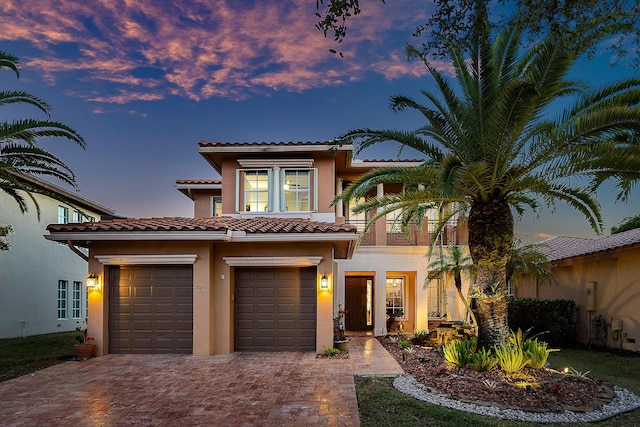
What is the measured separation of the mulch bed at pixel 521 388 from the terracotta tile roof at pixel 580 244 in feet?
20.7

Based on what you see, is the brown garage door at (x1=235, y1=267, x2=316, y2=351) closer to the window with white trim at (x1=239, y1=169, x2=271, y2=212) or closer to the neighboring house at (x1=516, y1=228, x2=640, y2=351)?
the window with white trim at (x1=239, y1=169, x2=271, y2=212)

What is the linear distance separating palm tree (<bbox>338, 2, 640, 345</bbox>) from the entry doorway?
923cm

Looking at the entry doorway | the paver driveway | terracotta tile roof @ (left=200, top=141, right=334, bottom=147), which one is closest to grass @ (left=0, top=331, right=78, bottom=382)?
the paver driveway

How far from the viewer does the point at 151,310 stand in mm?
12188

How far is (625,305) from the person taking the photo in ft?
43.8

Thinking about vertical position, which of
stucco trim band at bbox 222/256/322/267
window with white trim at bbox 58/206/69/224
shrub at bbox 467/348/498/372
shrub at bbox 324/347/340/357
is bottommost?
shrub at bbox 324/347/340/357

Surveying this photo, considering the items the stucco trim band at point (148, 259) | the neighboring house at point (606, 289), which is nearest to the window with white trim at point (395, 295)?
the neighboring house at point (606, 289)

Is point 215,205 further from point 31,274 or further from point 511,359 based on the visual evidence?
point 511,359

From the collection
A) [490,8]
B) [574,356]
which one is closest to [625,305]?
[574,356]

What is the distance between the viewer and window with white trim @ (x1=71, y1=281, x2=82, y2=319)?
22.1 meters

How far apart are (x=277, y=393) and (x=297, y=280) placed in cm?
483

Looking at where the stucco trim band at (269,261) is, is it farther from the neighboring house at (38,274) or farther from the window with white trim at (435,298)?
the window with white trim at (435,298)

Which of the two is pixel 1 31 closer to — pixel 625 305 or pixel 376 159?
pixel 376 159

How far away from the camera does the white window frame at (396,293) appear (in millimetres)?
18344
